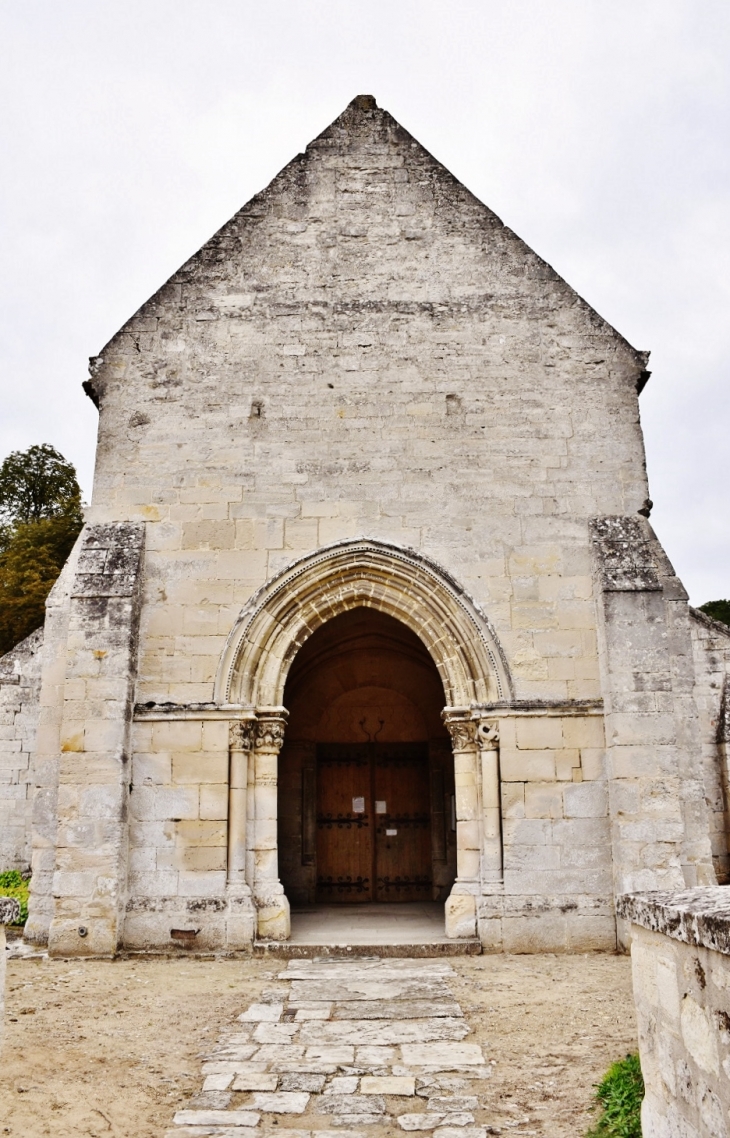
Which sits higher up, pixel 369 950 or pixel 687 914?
pixel 687 914

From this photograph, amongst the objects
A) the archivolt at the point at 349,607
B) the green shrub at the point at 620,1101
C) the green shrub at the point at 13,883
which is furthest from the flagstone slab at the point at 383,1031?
the green shrub at the point at 13,883

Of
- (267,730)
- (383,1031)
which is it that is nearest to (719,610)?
(267,730)

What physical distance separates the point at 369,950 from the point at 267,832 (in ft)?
4.48

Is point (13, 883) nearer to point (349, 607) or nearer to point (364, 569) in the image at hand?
point (349, 607)

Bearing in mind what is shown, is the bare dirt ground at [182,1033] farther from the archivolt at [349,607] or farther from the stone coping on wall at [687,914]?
the archivolt at [349,607]

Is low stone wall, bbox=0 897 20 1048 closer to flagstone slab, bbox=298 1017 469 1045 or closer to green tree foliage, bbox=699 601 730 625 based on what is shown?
flagstone slab, bbox=298 1017 469 1045

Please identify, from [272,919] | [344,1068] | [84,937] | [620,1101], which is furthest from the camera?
[272,919]

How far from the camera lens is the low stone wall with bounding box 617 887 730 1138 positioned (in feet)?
8.02

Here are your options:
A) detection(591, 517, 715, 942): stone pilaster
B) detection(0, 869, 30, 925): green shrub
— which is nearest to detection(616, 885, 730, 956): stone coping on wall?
detection(591, 517, 715, 942): stone pilaster

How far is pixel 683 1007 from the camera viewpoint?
271 centimetres

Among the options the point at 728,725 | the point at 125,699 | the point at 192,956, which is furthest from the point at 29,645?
the point at 728,725

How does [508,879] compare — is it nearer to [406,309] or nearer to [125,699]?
[125,699]

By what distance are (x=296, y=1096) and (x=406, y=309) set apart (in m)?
7.30

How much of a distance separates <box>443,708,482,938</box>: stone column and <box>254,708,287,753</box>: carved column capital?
1.59 m
